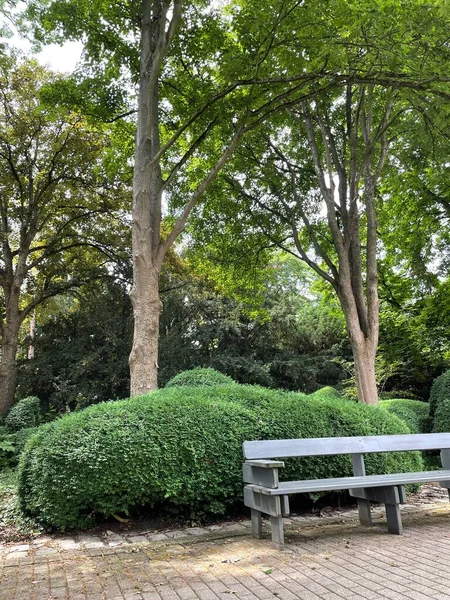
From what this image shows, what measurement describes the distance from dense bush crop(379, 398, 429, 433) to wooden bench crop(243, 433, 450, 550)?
4347 millimetres

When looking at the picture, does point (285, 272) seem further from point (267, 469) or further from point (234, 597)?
point (234, 597)

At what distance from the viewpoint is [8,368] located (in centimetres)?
1493

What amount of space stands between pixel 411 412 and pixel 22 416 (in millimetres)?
10784

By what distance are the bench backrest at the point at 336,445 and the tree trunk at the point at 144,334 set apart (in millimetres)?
2680

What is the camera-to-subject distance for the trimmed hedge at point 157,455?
Result: 479 centimetres

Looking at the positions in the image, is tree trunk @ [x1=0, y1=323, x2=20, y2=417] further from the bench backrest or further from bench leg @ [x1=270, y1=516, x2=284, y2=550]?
bench leg @ [x1=270, y1=516, x2=284, y2=550]

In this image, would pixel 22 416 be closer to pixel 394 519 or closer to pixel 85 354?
pixel 85 354

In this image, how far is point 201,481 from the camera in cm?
509

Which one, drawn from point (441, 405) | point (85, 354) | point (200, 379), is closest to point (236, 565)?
point (200, 379)

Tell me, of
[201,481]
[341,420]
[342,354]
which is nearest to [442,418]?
[341,420]

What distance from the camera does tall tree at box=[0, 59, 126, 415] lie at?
15062 millimetres

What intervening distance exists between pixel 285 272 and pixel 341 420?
59.3 feet

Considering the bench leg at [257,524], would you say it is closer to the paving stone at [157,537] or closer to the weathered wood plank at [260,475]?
the weathered wood plank at [260,475]

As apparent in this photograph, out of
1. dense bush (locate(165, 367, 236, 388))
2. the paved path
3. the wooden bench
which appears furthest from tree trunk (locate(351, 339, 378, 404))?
the paved path
